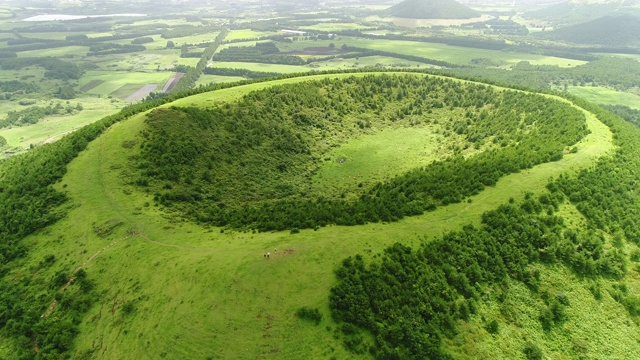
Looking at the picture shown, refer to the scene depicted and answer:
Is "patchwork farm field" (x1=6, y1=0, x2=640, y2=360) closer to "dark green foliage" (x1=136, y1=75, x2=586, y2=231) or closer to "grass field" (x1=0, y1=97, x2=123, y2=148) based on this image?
"dark green foliage" (x1=136, y1=75, x2=586, y2=231)

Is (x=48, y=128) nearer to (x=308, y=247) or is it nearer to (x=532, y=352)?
(x=308, y=247)

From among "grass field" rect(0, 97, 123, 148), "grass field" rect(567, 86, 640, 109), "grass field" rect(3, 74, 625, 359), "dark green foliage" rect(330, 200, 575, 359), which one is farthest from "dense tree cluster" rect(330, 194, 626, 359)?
"grass field" rect(0, 97, 123, 148)

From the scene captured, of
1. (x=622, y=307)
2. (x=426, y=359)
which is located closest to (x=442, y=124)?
(x=622, y=307)

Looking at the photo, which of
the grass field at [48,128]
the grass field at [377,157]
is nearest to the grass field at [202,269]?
the grass field at [377,157]

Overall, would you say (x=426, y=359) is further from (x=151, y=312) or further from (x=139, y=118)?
(x=139, y=118)

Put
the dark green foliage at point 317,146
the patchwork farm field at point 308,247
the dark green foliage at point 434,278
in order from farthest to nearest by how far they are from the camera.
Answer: the dark green foliage at point 317,146 < the patchwork farm field at point 308,247 < the dark green foliage at point 434,278

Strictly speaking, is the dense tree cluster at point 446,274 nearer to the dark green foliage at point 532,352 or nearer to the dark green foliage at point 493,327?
the dark green foliage at point 493,327
